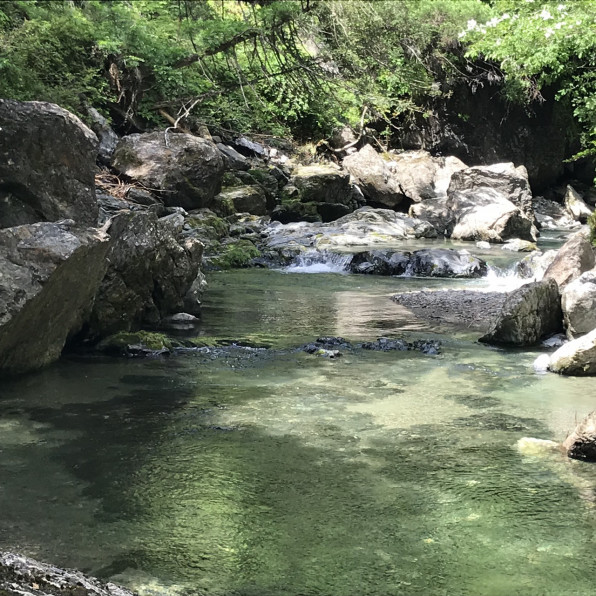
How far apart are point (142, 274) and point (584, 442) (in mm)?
4538

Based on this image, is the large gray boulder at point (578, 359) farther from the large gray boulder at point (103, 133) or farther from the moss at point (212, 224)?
the large gray boulder at point (103, 133)

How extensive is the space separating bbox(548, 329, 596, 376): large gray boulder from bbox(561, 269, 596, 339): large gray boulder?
955 mm

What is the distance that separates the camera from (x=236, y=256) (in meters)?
12.9

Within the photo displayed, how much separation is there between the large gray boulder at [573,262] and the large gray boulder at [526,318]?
103 centimetres

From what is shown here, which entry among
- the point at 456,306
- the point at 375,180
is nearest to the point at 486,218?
the point at 375,180

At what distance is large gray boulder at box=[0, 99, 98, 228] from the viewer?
23.8ft

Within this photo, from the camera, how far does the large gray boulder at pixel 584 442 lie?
12.7ft

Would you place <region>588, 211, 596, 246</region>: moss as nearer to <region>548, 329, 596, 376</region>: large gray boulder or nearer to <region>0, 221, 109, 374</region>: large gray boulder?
<region>548, 329, 596, 376</region>: large gray boulder

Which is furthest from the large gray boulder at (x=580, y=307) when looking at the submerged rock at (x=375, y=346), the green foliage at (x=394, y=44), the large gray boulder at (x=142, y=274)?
the green foliage at (x=394, y=44)

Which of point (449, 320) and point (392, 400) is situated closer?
point (392, 400)

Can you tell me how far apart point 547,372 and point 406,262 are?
23.0 feet

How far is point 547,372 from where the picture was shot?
578 cm

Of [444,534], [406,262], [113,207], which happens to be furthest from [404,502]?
[113,207]

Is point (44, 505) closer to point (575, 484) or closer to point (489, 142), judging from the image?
point (575, 484)
